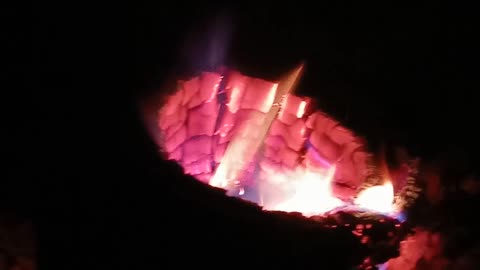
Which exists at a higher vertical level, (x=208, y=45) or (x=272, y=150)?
(x=208, y=45)

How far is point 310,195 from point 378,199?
333 millimetres

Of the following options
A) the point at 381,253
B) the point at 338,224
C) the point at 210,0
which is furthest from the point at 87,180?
the point at 210,0

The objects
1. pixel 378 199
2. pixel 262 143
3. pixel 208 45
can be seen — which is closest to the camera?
pixel 378 199

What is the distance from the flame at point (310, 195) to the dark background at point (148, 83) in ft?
0.79

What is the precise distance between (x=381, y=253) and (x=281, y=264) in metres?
0.36

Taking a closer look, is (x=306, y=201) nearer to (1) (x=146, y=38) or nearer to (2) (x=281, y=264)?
(2) (x=281, y=264)

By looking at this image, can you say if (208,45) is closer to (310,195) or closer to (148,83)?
(148,83)

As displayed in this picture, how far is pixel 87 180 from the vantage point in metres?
2.10

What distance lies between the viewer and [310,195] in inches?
102

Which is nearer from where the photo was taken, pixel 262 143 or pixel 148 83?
pixel 148 83

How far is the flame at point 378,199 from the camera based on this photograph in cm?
230

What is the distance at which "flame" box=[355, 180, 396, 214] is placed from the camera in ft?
7.54

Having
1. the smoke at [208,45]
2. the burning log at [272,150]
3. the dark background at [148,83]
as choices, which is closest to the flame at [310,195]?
the burning log at [272,150]

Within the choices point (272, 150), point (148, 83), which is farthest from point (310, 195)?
point (148, 83)
